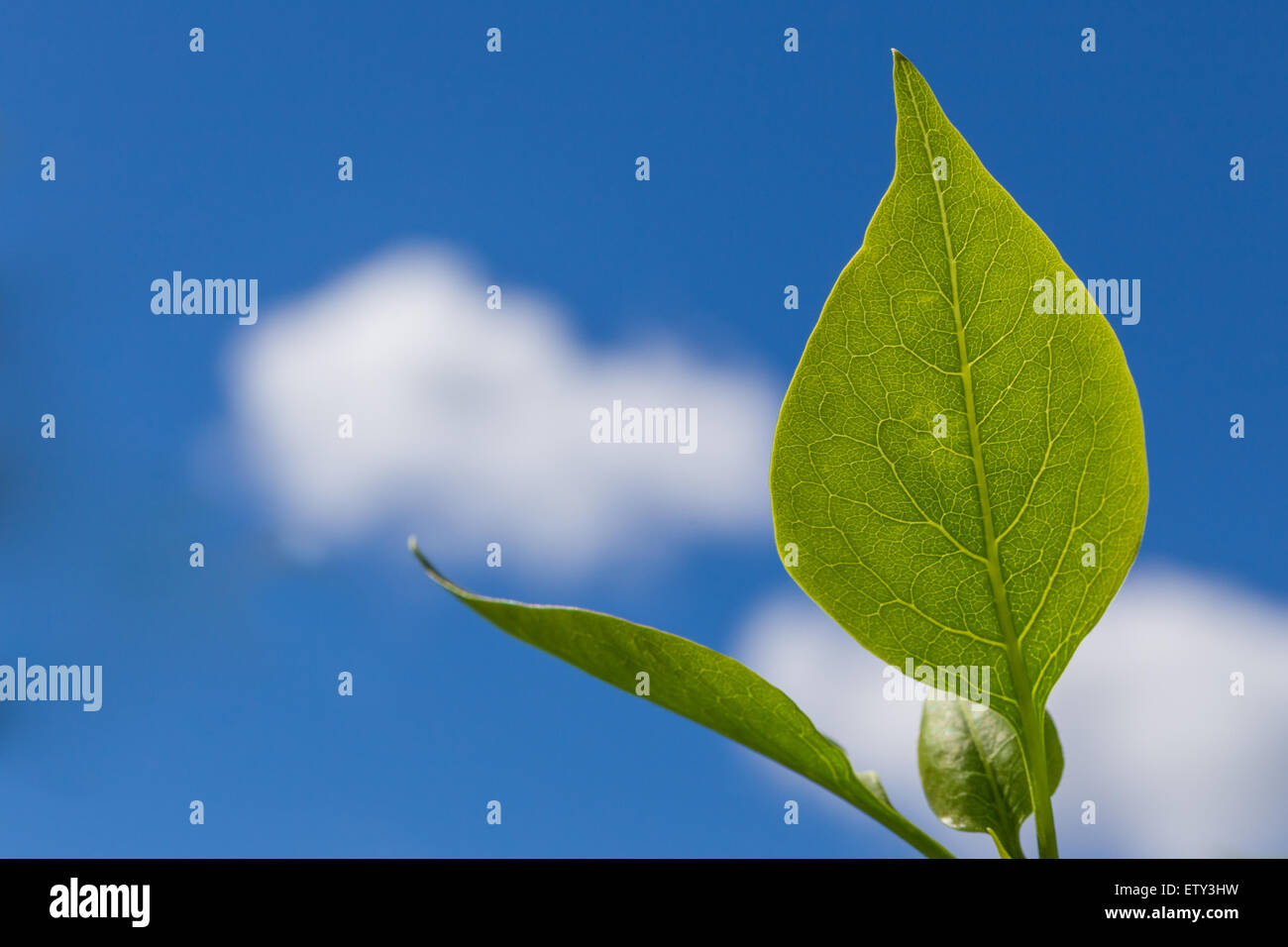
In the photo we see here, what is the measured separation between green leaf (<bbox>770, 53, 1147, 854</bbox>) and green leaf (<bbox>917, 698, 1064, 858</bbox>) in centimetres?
12

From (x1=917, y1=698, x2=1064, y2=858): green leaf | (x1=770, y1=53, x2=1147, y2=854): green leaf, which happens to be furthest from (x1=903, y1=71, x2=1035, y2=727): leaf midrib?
(x1=917, y1=698, x2=1064, y2=858): green leaf

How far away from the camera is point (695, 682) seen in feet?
1.46

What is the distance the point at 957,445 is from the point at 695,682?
0.50ft

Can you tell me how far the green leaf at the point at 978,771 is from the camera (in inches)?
23.4

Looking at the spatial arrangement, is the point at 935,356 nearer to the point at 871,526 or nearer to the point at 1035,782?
the point at 871,526

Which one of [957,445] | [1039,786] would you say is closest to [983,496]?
[957,445]

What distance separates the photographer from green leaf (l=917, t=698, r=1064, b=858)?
595mm

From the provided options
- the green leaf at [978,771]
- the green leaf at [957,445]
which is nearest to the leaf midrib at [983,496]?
the green leaf at [957,445]

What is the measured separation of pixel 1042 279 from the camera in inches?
16.4

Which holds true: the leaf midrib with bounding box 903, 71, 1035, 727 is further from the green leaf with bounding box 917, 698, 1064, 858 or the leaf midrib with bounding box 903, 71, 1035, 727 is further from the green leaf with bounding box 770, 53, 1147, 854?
the green leaf with bounding box 917, 698, 1064, 858

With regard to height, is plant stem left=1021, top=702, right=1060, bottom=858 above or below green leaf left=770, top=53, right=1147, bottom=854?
below

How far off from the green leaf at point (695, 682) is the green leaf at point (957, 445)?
0.05 meters
